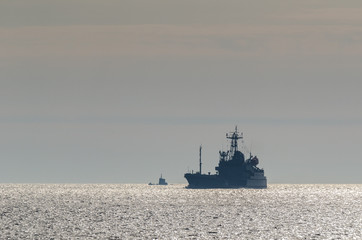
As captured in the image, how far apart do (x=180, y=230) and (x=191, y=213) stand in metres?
43.1

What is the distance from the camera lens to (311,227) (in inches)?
4899

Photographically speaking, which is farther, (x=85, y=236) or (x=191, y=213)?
(x=191, y=213)

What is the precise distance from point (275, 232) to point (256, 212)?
54.2m

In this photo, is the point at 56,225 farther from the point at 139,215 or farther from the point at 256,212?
the point at 256,212

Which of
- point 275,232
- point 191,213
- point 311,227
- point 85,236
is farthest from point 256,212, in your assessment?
point 85,236

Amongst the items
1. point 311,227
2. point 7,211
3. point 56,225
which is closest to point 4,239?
point 56,225

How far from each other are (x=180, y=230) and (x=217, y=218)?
90.6 feet

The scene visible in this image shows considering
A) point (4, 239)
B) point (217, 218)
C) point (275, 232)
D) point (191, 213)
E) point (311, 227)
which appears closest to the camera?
point (4, 239)

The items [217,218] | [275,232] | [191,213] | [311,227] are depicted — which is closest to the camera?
[275,232]

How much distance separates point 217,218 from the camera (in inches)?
5679

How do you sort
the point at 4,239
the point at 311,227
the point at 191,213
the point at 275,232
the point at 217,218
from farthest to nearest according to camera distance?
the point at 191,213 < the point at 217,218 < the point at 311,227 < the point at 275,232 < the point at 4,239

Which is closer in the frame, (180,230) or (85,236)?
(85,236)

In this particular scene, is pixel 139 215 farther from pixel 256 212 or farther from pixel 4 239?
pixel 4 239

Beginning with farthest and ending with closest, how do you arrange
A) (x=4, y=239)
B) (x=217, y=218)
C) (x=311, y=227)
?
(x=217, y=218) → (x=311, y=227) → (x=4, y=239)
